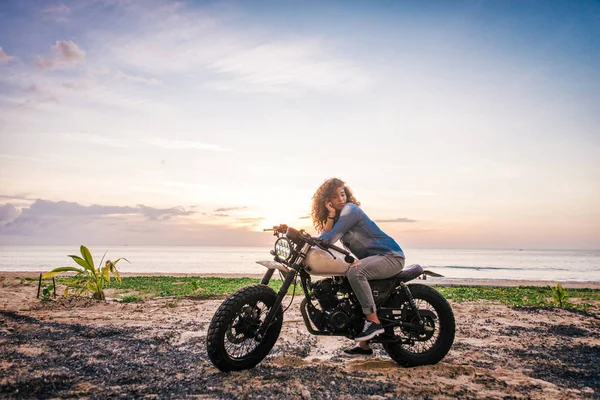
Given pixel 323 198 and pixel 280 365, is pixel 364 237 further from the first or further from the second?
pixel 280 365

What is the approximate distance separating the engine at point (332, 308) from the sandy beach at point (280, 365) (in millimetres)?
538

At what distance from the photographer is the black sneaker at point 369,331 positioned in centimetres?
468

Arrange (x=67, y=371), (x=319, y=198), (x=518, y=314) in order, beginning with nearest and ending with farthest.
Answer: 1. (x=67, y=371)
2. (x=319, y=198)
3. (x=518, y=314)

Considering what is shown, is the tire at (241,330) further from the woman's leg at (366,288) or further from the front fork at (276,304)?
the woman's leg at (366,288)

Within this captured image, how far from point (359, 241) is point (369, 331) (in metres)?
1.14

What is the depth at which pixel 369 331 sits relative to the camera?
4.72m

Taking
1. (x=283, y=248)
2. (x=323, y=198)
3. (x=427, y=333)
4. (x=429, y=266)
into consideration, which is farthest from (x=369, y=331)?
(x=429, y=266)

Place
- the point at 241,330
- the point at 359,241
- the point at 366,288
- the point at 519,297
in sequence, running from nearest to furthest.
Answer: the point at 241,330, the point at 366,288, the point at 359,241, the point at 519,297

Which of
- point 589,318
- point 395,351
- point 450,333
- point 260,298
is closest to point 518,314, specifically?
point 589,318

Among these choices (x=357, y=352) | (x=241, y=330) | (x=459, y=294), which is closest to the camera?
(x=241, y=330)

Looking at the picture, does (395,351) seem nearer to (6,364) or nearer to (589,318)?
(6,364)

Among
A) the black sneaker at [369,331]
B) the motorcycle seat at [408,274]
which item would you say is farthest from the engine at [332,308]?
the motorcycle seat at [408,274]

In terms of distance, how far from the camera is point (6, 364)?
438 centimetres

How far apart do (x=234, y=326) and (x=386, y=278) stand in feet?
6.80
